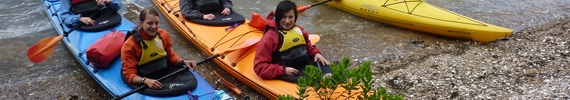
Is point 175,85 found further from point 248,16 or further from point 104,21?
point 248,16

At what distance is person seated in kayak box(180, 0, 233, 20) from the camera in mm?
5629

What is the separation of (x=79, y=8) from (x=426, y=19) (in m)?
4.29

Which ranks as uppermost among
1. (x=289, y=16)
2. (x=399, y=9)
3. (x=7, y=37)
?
(x=289, y=16)

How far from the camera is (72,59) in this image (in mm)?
5363

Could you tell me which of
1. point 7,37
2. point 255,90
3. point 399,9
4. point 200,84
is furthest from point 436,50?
point 7,37

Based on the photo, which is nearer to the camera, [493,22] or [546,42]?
[546,42]

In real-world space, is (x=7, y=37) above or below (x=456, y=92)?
below

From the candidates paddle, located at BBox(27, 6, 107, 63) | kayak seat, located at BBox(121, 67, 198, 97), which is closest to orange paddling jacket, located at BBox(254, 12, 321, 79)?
kayak seat, located at BBox(121, 67, 198, 97)

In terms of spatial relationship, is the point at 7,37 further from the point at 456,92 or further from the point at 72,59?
the point at 456,92

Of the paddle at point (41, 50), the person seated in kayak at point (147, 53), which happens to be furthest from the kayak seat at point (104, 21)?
the person seated in kayak at point (147, 53)

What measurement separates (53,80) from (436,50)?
4.36m

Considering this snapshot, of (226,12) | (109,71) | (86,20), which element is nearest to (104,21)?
(86,20)

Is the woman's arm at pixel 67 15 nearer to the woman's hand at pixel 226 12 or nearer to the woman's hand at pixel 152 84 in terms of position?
the woman's hand at pixel 226 12

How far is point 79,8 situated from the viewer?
5.41m
